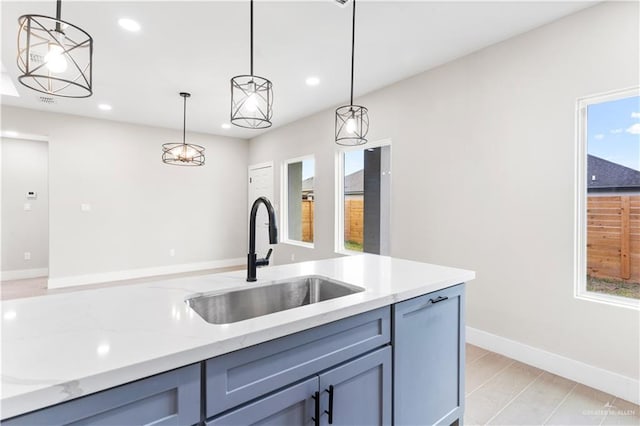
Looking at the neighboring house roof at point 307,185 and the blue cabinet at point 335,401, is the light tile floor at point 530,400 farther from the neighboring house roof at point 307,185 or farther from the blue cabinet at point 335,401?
the neighboring house roof at point 307,185

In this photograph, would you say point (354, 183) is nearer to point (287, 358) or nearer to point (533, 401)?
point (533, 401)

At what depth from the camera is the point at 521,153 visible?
2660 millimetres

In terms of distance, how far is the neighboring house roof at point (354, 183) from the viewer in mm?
4438

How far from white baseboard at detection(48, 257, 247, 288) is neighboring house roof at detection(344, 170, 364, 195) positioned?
334 cm

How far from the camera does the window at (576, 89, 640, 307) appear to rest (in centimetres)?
225

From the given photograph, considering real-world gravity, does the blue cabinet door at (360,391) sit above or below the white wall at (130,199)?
below

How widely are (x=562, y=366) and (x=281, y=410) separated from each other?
2.49m

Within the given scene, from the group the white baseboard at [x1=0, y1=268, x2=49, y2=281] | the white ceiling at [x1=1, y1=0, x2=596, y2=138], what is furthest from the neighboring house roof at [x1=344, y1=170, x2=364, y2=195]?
the white baseboard at [x1=0, y1=268, x2=49, y2=281]

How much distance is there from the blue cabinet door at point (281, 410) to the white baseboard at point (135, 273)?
18.0ft

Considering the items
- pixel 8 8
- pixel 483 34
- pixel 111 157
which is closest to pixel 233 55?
pixel 8 8

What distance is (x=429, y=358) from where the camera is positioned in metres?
1.52

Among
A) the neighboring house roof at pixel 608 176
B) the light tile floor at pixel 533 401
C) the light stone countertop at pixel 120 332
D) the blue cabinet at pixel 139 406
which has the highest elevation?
the neighboring house roof at pixel 608 176

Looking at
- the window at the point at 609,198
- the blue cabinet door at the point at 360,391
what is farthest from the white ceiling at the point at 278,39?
the blue cabinet door at the point at 360,391

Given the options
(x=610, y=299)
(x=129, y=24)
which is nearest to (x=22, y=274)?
(x=129, y=24)
